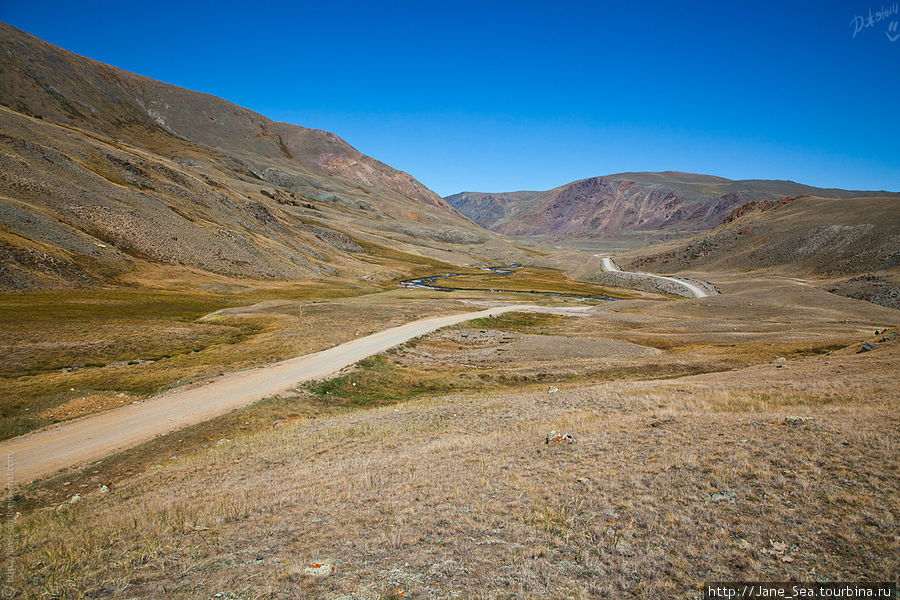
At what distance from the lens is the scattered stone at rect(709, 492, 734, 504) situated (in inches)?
348

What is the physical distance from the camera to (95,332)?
131ft

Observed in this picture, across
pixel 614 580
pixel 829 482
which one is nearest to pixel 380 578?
pixel 614 580

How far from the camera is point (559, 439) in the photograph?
14.2 m

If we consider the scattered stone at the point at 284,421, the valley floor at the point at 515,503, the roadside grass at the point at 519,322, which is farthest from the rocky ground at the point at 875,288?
the scattered stone at the point at 284,421

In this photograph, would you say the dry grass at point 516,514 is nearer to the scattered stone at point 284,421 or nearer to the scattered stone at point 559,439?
the scattered stone at point 559,439

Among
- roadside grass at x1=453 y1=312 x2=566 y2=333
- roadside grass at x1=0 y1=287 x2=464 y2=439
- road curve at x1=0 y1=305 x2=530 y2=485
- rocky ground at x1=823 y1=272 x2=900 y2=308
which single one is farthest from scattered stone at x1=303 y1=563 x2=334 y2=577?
rocky ground at x1=823 y1=272 x2=900 y2=308

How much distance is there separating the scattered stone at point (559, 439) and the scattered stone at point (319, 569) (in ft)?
28.5

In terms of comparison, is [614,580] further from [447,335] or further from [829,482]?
[447,335]

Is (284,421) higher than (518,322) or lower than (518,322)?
lower

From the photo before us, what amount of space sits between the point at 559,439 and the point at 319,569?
922 centimetres

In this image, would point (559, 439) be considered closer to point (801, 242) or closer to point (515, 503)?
point (515, 503)

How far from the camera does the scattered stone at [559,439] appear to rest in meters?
14.0

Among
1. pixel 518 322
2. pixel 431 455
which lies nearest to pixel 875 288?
pixel 518 322

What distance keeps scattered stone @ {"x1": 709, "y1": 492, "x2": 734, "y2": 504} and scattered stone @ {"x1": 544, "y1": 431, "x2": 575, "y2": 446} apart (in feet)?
16.8
